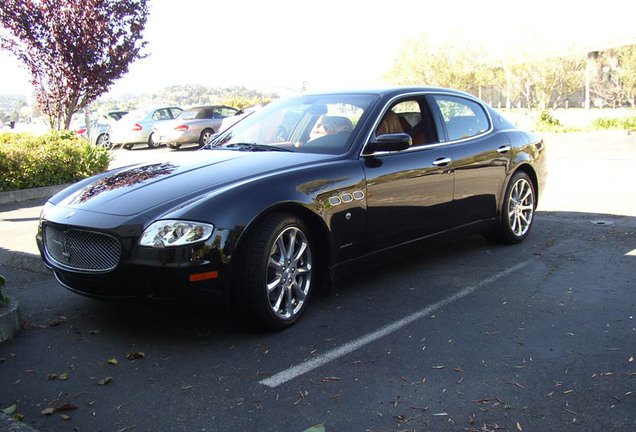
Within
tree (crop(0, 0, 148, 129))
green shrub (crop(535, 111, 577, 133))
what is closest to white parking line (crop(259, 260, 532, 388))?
tree (crop(0, 0, 148, 129))

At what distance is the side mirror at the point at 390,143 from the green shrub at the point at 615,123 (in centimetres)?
2118

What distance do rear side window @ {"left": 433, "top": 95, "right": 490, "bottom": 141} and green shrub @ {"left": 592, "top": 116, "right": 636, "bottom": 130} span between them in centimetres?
1942

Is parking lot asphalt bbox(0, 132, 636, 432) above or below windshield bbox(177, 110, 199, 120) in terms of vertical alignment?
below

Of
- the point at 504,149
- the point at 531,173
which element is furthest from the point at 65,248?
the point at 531,173

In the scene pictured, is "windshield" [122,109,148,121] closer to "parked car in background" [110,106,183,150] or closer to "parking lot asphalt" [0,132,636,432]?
"parked car in background" [110,106,183,150]

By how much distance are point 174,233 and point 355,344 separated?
4.28 feet

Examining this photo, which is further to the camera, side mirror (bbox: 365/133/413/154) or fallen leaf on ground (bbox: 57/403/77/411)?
side mirror (bbox: 365/133/413/154)

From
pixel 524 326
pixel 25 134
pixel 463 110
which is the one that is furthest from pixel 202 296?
pixel 25 134

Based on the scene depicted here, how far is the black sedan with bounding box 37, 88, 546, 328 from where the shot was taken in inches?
148

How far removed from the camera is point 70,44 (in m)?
12.8

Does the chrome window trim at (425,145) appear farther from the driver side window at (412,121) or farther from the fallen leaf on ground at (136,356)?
the fallen leaf on ground at (136,356)

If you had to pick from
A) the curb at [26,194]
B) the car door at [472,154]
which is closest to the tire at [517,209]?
the car door at [472,154]

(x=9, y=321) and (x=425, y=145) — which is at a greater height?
(x=425, y=145)

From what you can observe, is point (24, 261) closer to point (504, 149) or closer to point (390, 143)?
point (390, 143)
